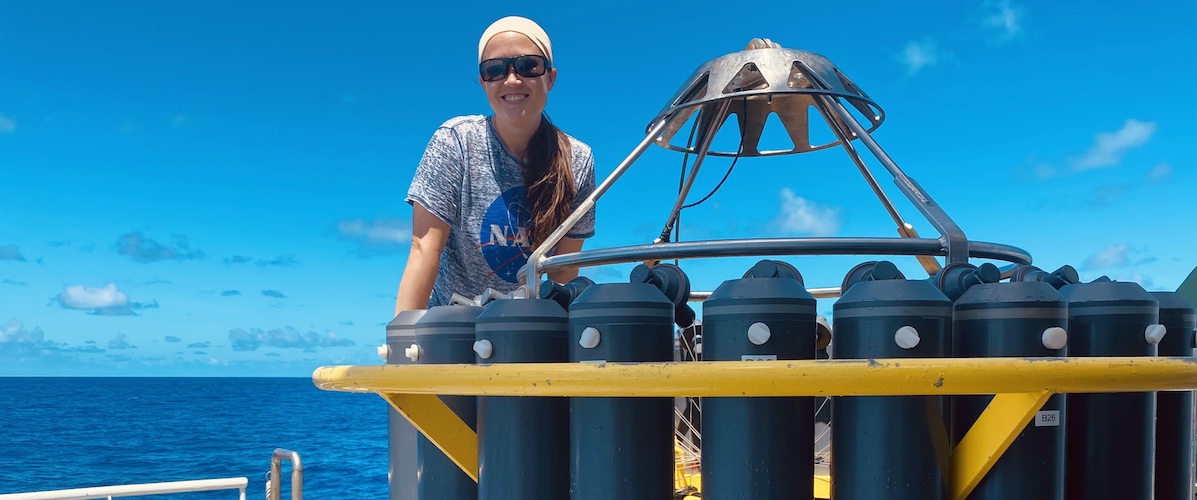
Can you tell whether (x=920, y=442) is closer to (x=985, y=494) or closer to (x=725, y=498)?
(x=985, y=494)

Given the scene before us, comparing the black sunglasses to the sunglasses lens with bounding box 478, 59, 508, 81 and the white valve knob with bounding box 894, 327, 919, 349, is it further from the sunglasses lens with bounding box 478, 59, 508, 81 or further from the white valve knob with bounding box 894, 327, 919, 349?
the white valve knob with bounding box 894, 327, 919, 349

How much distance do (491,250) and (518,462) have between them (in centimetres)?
127

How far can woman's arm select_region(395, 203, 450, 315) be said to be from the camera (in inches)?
125

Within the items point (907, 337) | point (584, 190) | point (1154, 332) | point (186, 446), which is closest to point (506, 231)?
point (584, 190)

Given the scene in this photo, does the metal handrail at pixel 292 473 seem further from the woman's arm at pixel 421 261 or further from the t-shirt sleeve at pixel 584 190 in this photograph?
the t-shirt sleeve at pixel 584 190

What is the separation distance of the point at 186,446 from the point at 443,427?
52.3m

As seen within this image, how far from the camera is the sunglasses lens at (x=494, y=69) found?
3.14m

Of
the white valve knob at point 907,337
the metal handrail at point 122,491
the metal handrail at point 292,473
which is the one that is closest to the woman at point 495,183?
the white valve knob at point 907,337

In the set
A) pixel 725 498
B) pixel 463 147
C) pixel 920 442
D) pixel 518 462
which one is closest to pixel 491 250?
pixel 463 147

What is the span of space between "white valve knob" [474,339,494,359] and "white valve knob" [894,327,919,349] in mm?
916

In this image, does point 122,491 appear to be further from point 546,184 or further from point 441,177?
point 546,184

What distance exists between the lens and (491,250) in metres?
3.34

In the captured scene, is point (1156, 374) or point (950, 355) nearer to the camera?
point (1156, 374)

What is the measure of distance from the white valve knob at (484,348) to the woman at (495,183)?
3.46 ft
